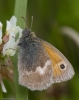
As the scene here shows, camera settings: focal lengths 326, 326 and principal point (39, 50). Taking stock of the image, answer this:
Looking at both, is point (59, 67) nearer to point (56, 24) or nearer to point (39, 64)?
point (39, 64)

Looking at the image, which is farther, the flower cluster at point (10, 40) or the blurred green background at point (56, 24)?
the blurred green background at point (56, 24)

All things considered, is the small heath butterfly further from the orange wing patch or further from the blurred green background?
the blurred green background

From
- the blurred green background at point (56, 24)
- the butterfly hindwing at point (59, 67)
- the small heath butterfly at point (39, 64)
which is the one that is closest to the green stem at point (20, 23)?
the small heath butterfly at point (39, 64)

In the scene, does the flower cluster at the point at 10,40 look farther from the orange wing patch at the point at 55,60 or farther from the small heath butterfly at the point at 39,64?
the orange wing patch at the point at 55,60

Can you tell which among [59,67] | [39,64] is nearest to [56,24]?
[39,64]

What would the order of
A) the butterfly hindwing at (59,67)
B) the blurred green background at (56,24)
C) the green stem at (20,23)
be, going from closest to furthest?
the green stem at (20,23)
the butterfly hindwing at (59,67)
the blurred green background at (56,24)

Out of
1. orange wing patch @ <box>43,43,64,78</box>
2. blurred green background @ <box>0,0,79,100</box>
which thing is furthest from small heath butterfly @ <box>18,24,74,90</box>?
blurred green background @ <box>0,0,79,100</box>

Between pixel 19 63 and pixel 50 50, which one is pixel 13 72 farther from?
pixel 50 50
